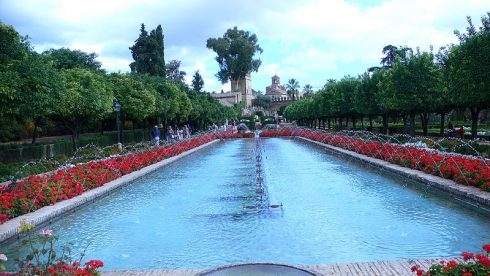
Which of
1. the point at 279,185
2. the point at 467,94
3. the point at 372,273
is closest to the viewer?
the point at 372,273

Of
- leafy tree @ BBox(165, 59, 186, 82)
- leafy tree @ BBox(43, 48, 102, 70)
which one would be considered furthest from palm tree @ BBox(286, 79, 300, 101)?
leafy tree @ BBox(43, 48, 102, 70)

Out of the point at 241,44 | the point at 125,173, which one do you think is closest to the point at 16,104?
the point at 125,173

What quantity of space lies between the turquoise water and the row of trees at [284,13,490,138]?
22.1 ft

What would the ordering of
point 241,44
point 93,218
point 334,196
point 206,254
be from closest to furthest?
point 206,254 → point 93,218 → point 334,196 → point 241,44

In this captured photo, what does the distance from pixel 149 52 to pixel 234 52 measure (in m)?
31.6

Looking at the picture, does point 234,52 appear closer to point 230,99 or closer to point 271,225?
point 230,99

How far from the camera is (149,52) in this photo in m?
45.8

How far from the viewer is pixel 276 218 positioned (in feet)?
25.6

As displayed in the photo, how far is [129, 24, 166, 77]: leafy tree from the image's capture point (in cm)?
4544

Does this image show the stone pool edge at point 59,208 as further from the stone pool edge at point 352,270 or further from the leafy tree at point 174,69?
the leafy tree at point 174,69

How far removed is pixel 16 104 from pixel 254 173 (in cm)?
735

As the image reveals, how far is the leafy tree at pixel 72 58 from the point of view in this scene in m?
30.7

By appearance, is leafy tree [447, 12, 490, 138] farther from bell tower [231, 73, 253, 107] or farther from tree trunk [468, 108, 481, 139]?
bell tower [231, 73, 253, 107]

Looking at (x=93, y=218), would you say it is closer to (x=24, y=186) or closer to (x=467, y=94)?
(x=24, y=186)
